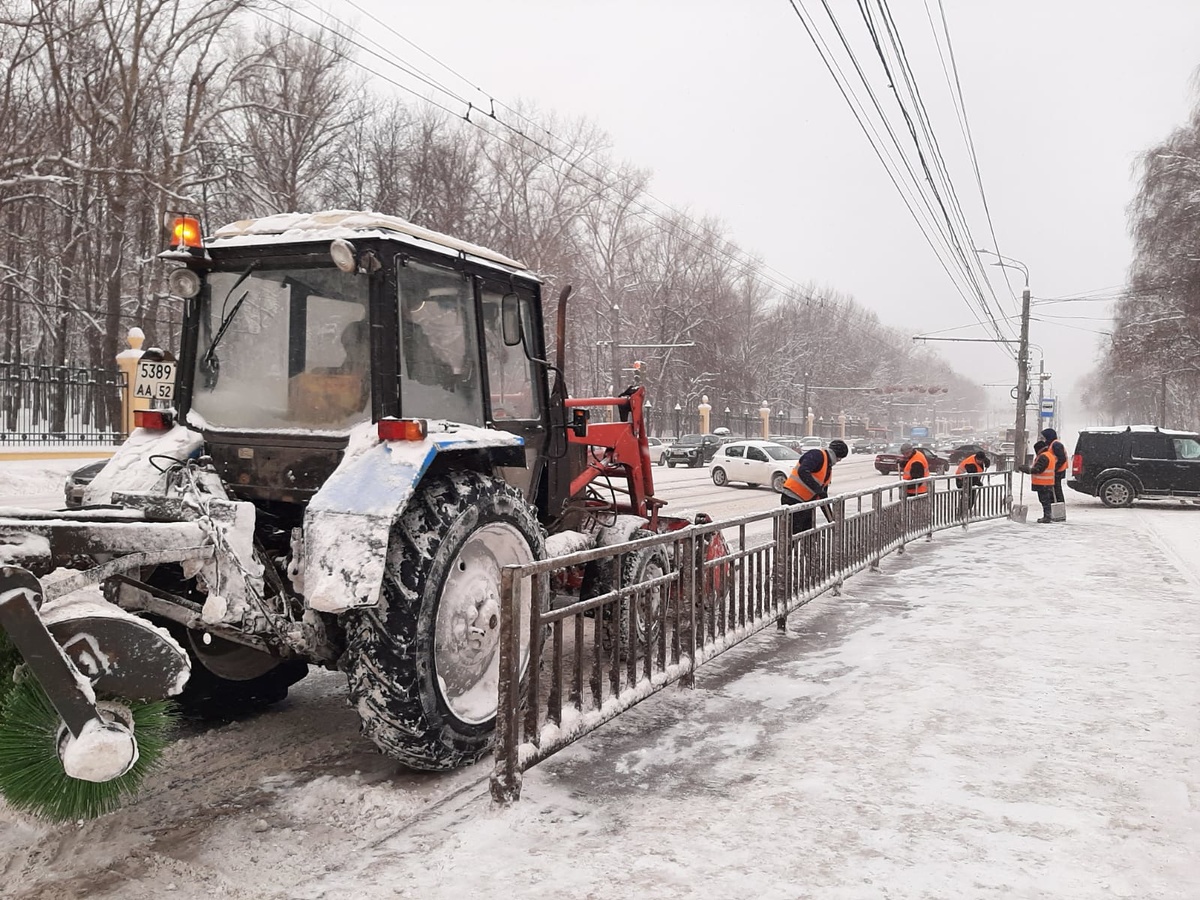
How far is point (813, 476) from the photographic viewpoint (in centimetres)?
944

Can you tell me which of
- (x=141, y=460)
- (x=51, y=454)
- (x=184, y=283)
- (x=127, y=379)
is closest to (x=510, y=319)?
(x=184, y=283)

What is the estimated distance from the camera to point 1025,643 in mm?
7102

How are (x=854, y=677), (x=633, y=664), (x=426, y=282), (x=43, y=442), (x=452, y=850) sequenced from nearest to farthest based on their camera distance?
(x=452, y=850) → (x=426, y=282) → (x=633, y=664) → (x=854, y=677) → (x=43, y=442)

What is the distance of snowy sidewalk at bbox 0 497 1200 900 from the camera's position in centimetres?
321

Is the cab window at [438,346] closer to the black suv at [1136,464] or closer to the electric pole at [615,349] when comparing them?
the black suv at [1136,464]

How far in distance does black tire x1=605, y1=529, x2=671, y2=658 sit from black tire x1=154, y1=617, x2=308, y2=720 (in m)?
1.78

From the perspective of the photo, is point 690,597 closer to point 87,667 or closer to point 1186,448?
point 87,667

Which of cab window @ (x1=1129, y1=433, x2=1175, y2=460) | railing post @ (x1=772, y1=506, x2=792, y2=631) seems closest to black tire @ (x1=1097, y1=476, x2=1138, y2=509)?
cab window @ (x1=1129, y1=433, x2=1175, y2=460)

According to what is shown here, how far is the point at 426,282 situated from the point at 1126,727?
14.8ft

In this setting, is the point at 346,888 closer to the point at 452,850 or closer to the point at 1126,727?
the point at 452,850

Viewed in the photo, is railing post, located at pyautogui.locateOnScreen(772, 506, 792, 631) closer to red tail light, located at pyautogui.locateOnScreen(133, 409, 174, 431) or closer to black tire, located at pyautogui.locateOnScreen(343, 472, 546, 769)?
black tire, located at pyautogui.locateOnScreen(343, 472, 546, 769)

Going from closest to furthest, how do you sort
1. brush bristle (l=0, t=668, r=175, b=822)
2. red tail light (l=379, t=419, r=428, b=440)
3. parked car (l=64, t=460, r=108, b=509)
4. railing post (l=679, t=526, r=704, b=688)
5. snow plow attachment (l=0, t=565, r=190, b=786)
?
snow plow attachment (l=0, t=565, r=190, b=786), brush bristle (l=0, t=668, r=175, b=822), red tail light (l=379, t=419, r=428, b=440), parked car (l=64, t=460, r=108, b=509), railing post (l=679, t=526, r=704, b=688)

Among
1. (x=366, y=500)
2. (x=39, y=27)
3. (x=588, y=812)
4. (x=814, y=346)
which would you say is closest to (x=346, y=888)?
(x=588, y=812)

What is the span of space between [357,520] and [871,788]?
2576 millimetres
